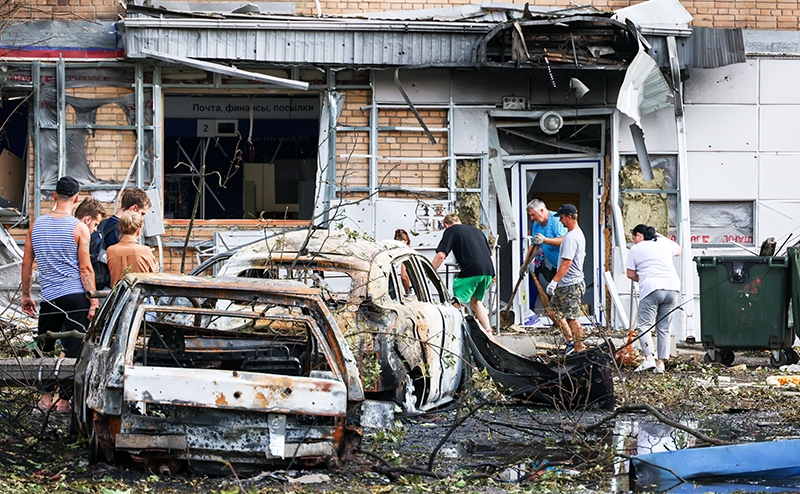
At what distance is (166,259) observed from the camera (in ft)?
49.1

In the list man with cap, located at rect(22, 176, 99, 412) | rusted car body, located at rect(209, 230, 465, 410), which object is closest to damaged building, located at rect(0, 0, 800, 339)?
rusted car body, located at rect(209, 230, 465, 410)

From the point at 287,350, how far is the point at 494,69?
8364mm

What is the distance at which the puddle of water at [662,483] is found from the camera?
6.21 metres

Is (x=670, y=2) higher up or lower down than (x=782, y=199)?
higher up

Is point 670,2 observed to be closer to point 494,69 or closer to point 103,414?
point 494,69

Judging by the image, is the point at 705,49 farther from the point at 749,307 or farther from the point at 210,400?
the point at 210,400

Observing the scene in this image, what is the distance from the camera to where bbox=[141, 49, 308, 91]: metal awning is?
14.3 m

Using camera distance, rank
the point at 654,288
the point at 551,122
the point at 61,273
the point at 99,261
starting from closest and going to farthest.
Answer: the point at 61,273, the point at 99,261, the point at 654,288, the point at 551,122

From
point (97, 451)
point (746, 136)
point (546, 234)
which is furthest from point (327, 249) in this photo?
point (746, 136)

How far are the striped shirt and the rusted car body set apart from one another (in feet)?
3.62

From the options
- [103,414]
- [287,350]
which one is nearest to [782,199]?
[287,350]

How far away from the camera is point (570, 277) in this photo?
12.8 meters

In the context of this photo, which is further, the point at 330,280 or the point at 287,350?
the point at 330,280

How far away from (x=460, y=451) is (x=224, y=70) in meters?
8.36
